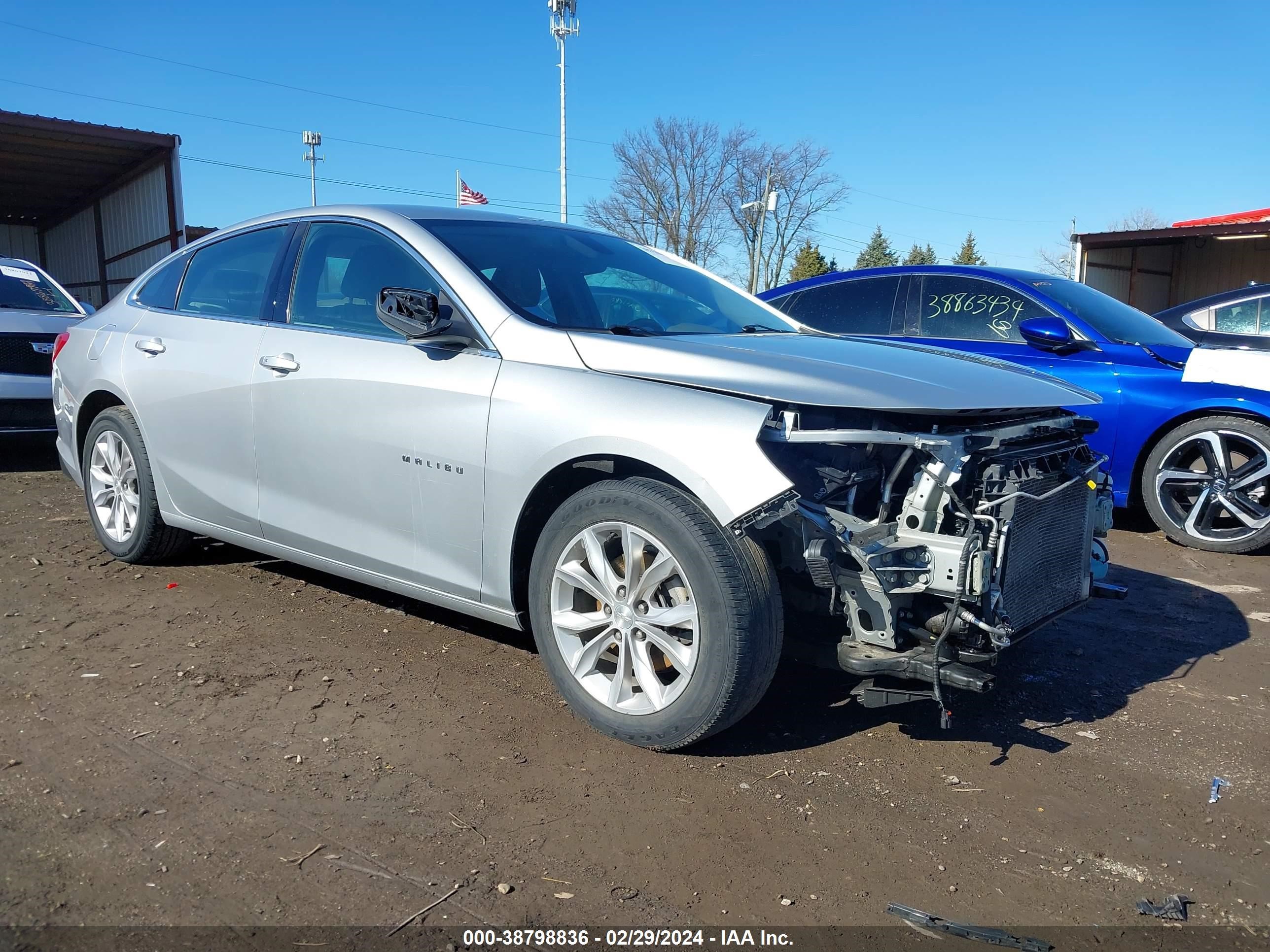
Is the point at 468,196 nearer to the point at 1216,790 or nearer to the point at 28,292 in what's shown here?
the point at 28,292

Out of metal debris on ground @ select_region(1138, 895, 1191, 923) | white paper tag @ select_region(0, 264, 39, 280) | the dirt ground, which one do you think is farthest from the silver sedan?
white paper tag @ select_region(0, 264, 39, 280)

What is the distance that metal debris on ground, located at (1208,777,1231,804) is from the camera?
2816 mm

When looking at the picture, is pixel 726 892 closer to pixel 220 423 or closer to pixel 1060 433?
pixel 1060 433

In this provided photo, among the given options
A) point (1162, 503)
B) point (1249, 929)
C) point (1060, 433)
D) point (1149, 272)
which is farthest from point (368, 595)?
point (1149, 272)

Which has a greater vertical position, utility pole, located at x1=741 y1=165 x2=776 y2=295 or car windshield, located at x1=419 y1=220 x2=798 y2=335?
utility pole, located at x1=741 y1=165 x2=776 y2=295

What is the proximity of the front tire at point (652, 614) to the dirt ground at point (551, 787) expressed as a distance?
173 mm

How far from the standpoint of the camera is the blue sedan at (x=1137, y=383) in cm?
560

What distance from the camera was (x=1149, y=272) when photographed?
2089cm

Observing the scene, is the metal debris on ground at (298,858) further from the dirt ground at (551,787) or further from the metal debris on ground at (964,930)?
the metal debris on ground at (964,930)

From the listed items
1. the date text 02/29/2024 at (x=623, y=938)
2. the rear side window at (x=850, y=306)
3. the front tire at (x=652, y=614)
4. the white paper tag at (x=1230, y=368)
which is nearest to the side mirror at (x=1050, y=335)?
the white paper tag at (x=1230, y=368)

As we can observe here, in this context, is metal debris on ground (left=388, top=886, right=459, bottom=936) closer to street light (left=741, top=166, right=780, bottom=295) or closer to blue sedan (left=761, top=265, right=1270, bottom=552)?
blue sedan (left=761, top=265, right=1270, bottom=552)

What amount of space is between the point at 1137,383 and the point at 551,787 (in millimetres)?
4643

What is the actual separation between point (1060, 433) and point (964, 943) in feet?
5.83

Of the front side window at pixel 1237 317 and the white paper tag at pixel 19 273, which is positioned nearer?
the front side window at pixel 1237 317
